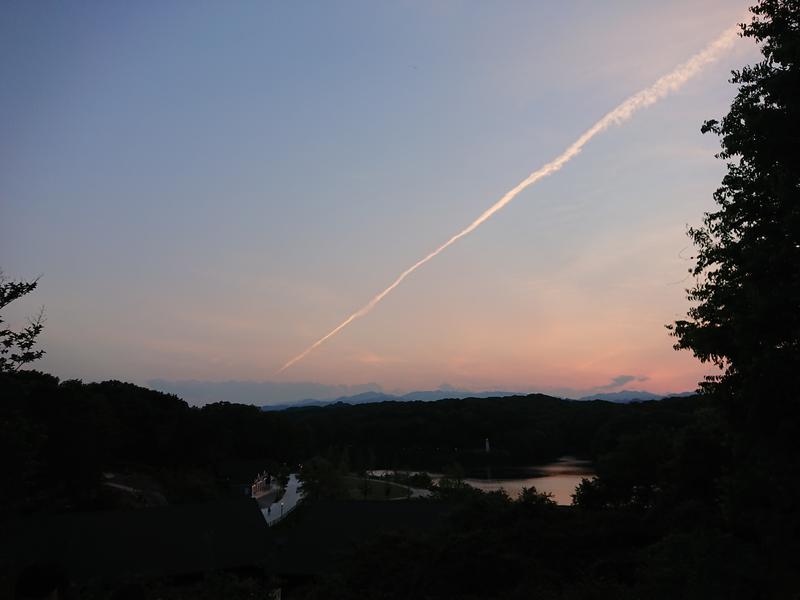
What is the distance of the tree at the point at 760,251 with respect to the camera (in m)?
9.84

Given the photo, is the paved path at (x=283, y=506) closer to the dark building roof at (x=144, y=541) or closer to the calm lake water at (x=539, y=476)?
the calm lake water at (x=539, y=476)

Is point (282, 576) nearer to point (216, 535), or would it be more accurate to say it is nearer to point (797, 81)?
point (216, 535)

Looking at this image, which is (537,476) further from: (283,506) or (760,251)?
(760,251)

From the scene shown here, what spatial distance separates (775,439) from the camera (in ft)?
33.0

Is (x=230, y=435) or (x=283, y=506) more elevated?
(x=230, y=435)

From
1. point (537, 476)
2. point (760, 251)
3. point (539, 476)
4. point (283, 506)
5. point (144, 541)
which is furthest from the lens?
point (537, 476)

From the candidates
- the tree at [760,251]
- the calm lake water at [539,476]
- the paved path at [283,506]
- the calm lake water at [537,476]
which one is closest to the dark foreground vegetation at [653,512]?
the tree at [760,251]

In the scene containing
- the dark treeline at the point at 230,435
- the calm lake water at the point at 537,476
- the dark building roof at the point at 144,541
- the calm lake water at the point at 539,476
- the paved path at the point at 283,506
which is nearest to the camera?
the dark building roof at the point at 144,541

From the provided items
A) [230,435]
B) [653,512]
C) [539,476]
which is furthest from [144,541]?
[539,476]

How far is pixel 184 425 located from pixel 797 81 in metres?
73.8

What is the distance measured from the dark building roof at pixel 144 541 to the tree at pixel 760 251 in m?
22.8

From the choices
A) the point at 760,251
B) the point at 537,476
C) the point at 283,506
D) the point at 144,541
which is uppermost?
the point at 760,251

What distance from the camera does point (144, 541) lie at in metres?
27.7

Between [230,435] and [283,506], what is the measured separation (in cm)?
2180
